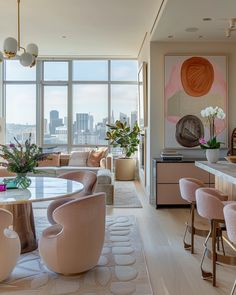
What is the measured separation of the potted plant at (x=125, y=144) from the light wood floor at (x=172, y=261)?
3.51 metres

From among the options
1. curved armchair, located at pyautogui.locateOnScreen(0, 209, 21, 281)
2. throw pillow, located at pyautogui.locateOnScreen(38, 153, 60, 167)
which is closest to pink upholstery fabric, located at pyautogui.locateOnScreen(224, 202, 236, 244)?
curved armchair, located at pyautogui.locateOnScreen(0, 209, 21, 281)

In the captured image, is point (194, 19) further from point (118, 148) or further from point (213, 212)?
point (118, 148)

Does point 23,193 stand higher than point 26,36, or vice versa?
point 26,36

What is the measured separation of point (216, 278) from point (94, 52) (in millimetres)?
6763

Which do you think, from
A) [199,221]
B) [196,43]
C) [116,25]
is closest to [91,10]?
[116,25]

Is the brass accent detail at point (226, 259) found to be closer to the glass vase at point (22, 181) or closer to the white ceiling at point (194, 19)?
the glass vase at point (22, 181)

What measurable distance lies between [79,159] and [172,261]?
189 inches

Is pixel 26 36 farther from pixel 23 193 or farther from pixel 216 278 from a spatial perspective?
pixel 216 278

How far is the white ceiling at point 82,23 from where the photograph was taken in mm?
5164

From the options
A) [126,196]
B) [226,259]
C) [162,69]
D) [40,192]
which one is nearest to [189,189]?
[226,259]

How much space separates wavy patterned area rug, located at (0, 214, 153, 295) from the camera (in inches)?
110

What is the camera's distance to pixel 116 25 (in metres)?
6.21

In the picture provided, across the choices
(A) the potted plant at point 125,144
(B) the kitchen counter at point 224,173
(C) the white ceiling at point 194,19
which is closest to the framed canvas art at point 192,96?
(C) the white ceiling at point 194,19

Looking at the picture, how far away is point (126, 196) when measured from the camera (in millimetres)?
6789
